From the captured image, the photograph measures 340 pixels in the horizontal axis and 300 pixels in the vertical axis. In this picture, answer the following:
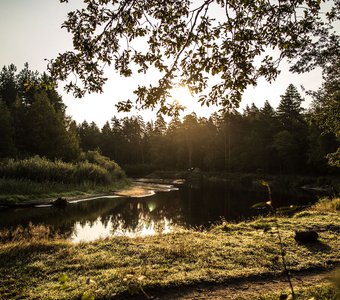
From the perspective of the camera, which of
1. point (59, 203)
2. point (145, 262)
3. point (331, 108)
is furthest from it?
point (59, 203)

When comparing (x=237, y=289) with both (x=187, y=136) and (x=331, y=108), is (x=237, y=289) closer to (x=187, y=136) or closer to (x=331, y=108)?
(x=331, y=108)

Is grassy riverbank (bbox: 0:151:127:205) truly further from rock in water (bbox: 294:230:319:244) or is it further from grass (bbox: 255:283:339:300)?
grass (bbox: 255:283:339:300)

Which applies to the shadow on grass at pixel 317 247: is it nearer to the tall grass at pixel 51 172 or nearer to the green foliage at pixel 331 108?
the green foliage at pixel 331 108

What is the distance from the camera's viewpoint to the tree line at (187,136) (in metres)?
47.3

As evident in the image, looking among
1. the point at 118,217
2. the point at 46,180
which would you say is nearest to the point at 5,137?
the point at 46,180

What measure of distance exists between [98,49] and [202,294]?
220 inches

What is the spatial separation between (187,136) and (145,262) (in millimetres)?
84414

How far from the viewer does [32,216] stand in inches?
780

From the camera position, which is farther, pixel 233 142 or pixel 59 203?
pixel 233 142

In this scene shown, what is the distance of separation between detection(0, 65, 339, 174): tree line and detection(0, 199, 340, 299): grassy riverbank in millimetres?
3996

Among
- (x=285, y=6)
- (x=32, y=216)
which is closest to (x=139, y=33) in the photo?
(x=285, y=6)

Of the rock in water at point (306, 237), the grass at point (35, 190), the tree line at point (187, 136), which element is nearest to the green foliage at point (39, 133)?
the tree line at point (187, 136)

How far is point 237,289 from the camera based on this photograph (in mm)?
6199

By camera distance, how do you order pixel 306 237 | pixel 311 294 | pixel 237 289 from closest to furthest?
pixel 311 294
pixel 237 289
pixel 306 237
